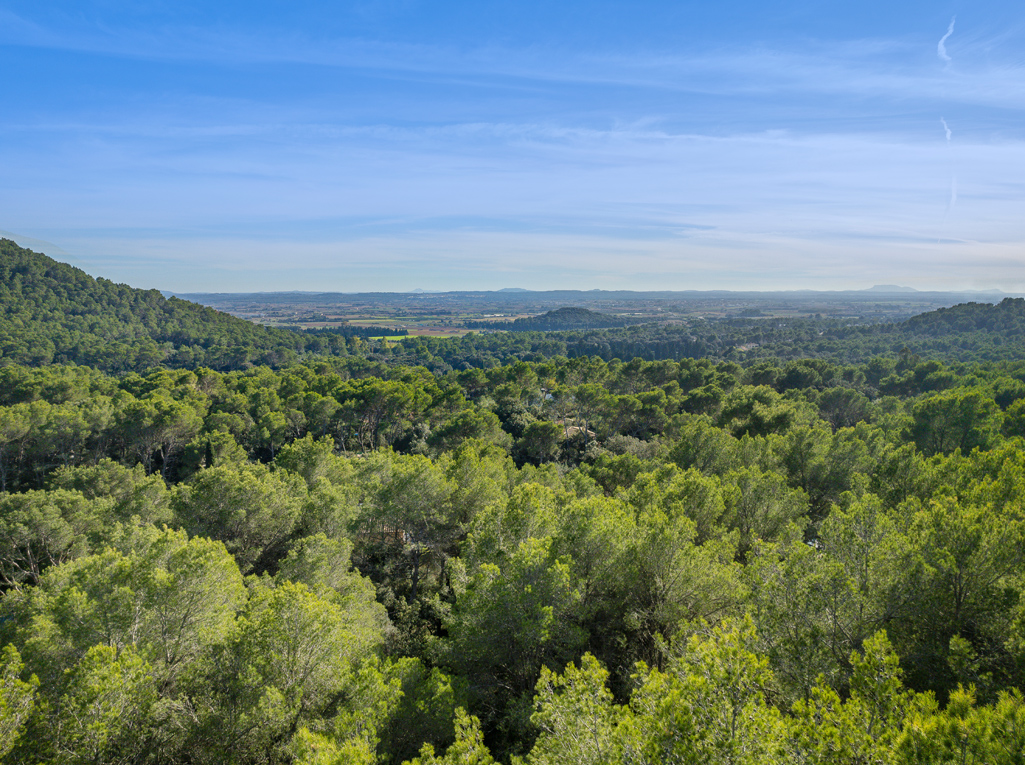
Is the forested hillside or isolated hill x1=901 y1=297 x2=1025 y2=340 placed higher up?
isolated hill x1=901 y1=297 x2=1025 y2=340

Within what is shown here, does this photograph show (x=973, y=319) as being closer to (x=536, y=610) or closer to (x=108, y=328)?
(x=536, y=610)

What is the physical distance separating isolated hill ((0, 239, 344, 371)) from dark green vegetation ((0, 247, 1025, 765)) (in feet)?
182

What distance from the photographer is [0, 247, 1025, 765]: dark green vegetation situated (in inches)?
332

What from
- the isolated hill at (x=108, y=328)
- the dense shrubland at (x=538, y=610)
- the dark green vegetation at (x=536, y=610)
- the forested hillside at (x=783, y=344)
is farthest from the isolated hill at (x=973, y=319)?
the isolated hill at (x=108, y=328)

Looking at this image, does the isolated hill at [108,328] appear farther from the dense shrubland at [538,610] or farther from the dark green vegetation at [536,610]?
the dense shrubland at [538,610]

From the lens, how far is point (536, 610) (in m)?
15.1

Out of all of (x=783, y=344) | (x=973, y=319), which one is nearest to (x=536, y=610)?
(x=783, y=344)

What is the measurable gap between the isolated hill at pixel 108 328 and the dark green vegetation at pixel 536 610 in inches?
2178

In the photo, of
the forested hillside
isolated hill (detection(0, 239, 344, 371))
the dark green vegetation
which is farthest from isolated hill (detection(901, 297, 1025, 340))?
isolated hill (detection(0, 239, 344, 371))

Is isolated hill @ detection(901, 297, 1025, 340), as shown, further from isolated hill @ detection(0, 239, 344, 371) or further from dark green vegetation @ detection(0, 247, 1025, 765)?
isolated hill @ detection(0, 239, 344, 371)

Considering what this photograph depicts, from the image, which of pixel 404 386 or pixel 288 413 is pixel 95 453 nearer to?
pixel 288 413

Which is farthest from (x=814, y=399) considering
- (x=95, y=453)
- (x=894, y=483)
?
(x=95, y=453)

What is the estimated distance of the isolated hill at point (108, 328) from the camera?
8181cm

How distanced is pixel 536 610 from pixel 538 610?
65mm
